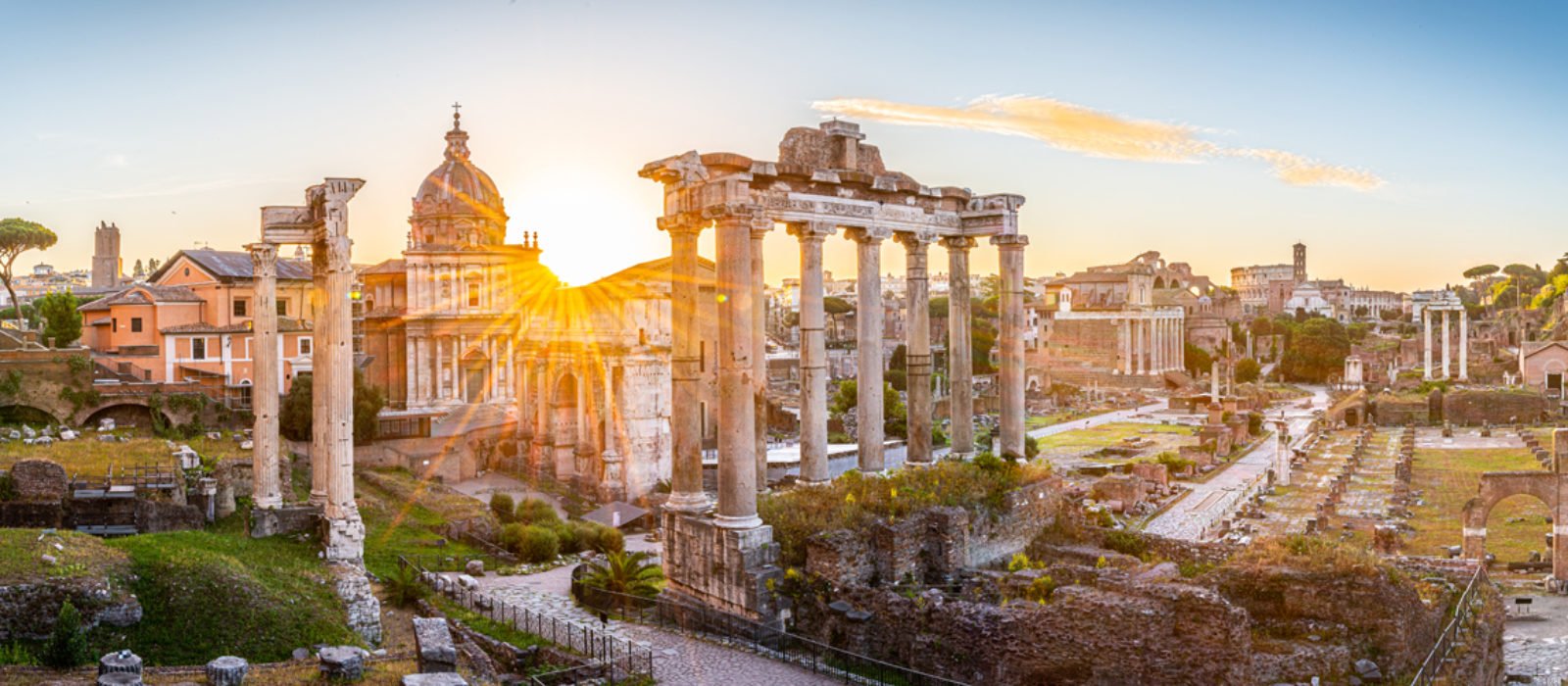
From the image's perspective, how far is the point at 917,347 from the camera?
71.2ft

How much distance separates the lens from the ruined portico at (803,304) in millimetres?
17047

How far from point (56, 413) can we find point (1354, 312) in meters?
197

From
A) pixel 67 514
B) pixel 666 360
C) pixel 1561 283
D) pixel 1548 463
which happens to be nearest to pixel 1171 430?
pixel 1548 463

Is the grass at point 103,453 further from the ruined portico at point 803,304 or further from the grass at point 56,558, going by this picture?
the ruined portico at point 803,304

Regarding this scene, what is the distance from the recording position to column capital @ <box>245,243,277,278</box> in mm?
20328

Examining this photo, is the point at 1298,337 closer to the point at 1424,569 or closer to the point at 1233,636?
the point at 1424,569

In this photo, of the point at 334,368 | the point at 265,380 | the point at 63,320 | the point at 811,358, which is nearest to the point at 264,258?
the point at 265,380

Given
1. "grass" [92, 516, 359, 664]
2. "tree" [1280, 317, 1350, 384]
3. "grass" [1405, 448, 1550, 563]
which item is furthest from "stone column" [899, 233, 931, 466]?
"tree" [1280, 317, 1350, 384]

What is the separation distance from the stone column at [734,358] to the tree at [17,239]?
48517mm

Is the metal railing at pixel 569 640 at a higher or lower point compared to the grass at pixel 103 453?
lower

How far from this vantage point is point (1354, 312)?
192 metres

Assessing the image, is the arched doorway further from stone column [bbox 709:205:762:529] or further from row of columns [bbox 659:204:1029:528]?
stone column [bbox 709:205:762:529]

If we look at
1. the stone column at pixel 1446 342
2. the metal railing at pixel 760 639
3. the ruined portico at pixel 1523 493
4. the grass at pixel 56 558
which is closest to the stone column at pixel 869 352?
the metal railing at pixel 760 639

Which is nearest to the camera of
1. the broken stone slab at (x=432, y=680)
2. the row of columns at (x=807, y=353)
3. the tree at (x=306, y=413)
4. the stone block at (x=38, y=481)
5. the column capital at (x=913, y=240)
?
A: the broken stone slab at (x=432, y=680)
